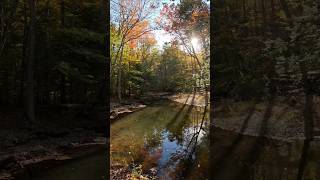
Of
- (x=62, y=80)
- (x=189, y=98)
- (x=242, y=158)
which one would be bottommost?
(x=242, y=158)

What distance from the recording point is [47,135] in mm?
7980

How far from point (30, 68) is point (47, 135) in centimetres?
161

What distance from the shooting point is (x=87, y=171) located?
6.20m

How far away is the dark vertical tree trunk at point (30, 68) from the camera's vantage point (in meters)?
8.11

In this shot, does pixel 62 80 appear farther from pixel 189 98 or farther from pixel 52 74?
pixel 189 98

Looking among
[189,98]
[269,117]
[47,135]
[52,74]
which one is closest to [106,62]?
[52,74]

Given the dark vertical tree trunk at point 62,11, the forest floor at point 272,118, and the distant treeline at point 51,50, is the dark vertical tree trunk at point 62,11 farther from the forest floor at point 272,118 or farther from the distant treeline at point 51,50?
the forest floor at point 272,118

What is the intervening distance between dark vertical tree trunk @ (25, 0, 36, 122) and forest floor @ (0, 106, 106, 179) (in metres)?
0.20

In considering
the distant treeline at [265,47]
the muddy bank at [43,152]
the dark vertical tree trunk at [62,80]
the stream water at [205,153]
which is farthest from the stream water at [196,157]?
the distant treeline at [265,47]

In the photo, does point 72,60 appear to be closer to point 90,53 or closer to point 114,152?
point 90,53

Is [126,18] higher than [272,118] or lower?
higher

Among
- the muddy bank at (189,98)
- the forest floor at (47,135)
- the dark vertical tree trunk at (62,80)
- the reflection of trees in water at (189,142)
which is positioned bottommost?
the reflection of trees in water at (189,142)

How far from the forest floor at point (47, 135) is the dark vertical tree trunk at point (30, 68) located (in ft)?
0.67

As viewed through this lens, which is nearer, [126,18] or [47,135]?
[47,135]
